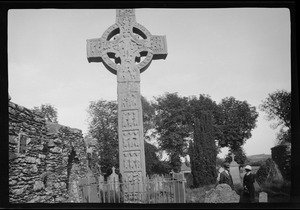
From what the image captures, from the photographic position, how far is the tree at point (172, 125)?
2881cm

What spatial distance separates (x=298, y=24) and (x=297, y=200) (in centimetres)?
156

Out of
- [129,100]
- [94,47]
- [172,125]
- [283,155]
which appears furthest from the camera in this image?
[172,125]

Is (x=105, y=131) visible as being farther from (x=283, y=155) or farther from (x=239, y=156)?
(x=283, y=155)

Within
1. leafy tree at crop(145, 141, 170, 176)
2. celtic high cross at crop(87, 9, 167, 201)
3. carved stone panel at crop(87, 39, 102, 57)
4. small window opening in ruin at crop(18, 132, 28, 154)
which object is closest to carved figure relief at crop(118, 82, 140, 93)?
celtic high cross at crop(87, 9, 167, 201)

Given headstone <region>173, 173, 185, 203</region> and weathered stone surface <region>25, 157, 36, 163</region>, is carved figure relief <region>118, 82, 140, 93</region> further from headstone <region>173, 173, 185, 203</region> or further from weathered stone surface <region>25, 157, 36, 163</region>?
weathered stone surface <region>25, 157, 36, 163</region>

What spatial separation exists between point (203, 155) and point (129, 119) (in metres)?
12.0

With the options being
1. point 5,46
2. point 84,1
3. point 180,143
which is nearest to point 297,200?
point 84,1

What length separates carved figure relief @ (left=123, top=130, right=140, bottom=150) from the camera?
255 inches

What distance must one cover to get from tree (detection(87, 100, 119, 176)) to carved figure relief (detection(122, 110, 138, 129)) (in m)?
18.0

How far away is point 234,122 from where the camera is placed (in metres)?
34.6

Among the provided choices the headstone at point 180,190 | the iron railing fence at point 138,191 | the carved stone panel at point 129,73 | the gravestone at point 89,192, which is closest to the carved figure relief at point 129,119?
the carved stone panel at point 129,73

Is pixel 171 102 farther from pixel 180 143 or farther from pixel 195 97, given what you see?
pixel 180 143

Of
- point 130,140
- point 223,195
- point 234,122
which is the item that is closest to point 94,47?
point 130,140

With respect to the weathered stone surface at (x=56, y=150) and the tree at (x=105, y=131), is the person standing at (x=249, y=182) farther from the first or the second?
the tree at (x=105, y=131)
